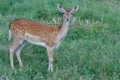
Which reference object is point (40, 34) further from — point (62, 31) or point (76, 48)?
point (76, 48)

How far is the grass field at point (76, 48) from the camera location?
26.2ft

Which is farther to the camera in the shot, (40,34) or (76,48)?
(76,48)

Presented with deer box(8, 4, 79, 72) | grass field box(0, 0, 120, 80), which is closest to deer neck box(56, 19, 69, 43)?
deer box(8, 4, 79, 72)

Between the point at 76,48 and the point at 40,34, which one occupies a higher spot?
the point at 40,34

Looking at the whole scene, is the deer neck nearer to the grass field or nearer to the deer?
the deer

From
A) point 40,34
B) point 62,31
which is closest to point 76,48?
point 62,31

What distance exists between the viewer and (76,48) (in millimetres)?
9258

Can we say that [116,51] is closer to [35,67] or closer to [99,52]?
[99,52]

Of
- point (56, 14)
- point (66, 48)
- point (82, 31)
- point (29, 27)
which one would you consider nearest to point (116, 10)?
point (56, 14)

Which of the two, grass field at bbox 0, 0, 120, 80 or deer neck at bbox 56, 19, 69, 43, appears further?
deer neck at bbox 56, 19, 69, 43

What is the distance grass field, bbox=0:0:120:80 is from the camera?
800cm

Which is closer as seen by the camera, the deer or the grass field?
the grass field

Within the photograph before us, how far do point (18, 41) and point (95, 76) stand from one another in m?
1.54

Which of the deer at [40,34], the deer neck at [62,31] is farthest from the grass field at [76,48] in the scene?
the deer neck at [62,31]
